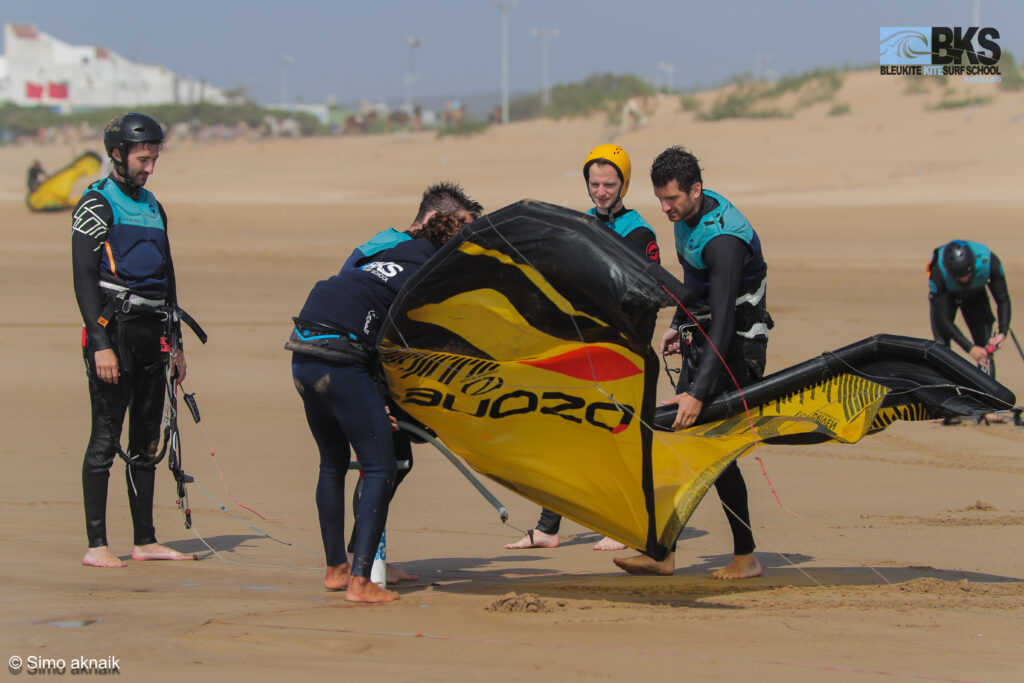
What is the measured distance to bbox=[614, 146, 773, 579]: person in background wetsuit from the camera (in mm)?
4543

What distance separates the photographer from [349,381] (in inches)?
Answer: 173

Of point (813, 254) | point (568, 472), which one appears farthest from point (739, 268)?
point (813, 254)

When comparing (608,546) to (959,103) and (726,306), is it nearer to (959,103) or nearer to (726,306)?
(726,306)

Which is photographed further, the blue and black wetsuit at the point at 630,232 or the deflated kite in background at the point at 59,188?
the deflated kite in background at the point at 59,188

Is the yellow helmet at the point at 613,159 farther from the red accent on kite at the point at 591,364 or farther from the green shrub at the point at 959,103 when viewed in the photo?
the green shrub at the point at 959,103

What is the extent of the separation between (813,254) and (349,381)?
15.6 metres

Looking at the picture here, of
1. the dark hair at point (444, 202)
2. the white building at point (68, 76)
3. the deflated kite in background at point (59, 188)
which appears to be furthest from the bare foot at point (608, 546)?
the white building at point (68, 76)

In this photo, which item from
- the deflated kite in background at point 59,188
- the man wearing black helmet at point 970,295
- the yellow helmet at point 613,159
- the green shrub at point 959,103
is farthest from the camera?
the green shrub at point 959,103

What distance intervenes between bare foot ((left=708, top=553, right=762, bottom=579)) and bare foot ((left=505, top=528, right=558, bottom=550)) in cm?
99

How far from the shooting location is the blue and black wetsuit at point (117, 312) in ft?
16.4

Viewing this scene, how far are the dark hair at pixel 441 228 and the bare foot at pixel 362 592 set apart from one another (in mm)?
1420

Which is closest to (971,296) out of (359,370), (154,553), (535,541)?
(535,541)

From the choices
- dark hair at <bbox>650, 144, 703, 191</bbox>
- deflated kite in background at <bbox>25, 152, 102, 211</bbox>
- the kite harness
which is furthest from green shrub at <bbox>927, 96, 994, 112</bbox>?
the kite harness

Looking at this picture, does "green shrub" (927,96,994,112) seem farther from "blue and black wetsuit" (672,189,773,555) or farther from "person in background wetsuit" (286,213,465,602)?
"person in background wetsuit" (286,213,465,602)
